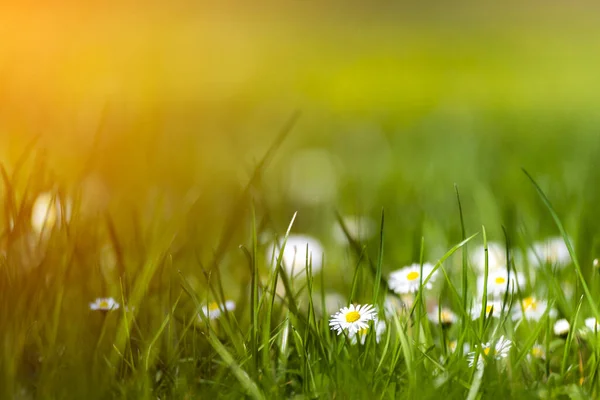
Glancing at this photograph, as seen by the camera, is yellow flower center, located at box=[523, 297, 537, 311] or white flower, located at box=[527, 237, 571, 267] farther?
white flower, located at box=[527, 237, 571, 267]

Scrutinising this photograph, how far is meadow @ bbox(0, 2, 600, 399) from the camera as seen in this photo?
1.29 meters

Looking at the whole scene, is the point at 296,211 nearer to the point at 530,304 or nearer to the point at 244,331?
the point at 244,331

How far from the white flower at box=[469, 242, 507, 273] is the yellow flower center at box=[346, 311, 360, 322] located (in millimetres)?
722

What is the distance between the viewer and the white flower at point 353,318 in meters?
1.31

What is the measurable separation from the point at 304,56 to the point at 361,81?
134 centimetres

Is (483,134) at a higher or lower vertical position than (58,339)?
lower

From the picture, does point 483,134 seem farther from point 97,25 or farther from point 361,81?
point 97,25

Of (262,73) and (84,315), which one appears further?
(262,73)

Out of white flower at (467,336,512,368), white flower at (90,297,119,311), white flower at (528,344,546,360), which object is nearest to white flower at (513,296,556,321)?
white flower at (528,344,546,360)

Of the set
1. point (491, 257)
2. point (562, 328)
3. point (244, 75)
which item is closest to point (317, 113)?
point (244, 75)

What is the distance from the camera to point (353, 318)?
1.35 metres

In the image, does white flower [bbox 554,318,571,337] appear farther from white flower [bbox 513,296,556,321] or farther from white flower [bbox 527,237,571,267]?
white flower [bbox 527,237,571,267]

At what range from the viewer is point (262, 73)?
6898 mm

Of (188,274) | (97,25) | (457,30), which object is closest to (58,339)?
(188,274)
